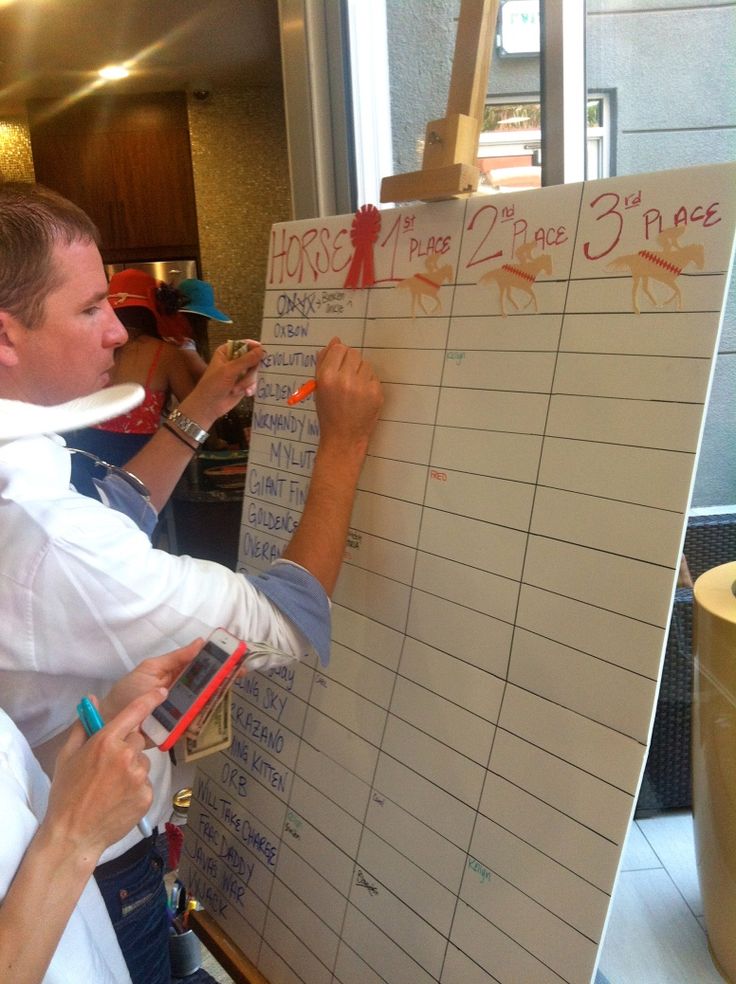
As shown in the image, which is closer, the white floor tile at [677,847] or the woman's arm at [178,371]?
the white floor tile at [677,847]

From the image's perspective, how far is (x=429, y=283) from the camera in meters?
1.00

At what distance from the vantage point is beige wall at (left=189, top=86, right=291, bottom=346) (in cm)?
439

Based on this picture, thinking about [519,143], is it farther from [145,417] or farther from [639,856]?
[145,417]

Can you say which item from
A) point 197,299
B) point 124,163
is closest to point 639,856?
point 197,299

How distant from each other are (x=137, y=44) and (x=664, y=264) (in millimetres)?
3765

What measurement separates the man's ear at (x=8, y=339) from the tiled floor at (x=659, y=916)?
127 centimetres

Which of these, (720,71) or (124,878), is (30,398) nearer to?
(124,878)

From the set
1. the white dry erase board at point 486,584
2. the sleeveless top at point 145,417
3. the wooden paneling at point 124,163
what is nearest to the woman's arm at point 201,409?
the white dry erase board at point 486,584

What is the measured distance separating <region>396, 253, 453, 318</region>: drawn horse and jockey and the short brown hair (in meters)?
0.46

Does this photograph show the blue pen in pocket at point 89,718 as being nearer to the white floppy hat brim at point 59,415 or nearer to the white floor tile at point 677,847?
the white floppy hat brim at point 59,415

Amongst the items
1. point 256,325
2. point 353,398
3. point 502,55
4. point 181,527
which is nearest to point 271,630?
point 353,398

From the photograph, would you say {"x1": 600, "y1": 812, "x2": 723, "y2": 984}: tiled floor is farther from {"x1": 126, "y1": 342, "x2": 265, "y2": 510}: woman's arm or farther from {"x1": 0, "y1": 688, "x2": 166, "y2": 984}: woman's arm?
{"x1": 126, "y1": 342, "x2": 265, "y2": 510}: woman's arm

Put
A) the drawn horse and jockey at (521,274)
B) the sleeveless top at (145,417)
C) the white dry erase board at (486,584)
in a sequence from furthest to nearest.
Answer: the sleeveless top at (145,417), the drawn horse and jockey at (521,274), the white dry erase board at (486,584)

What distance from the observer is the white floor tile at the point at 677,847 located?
1567 mm
